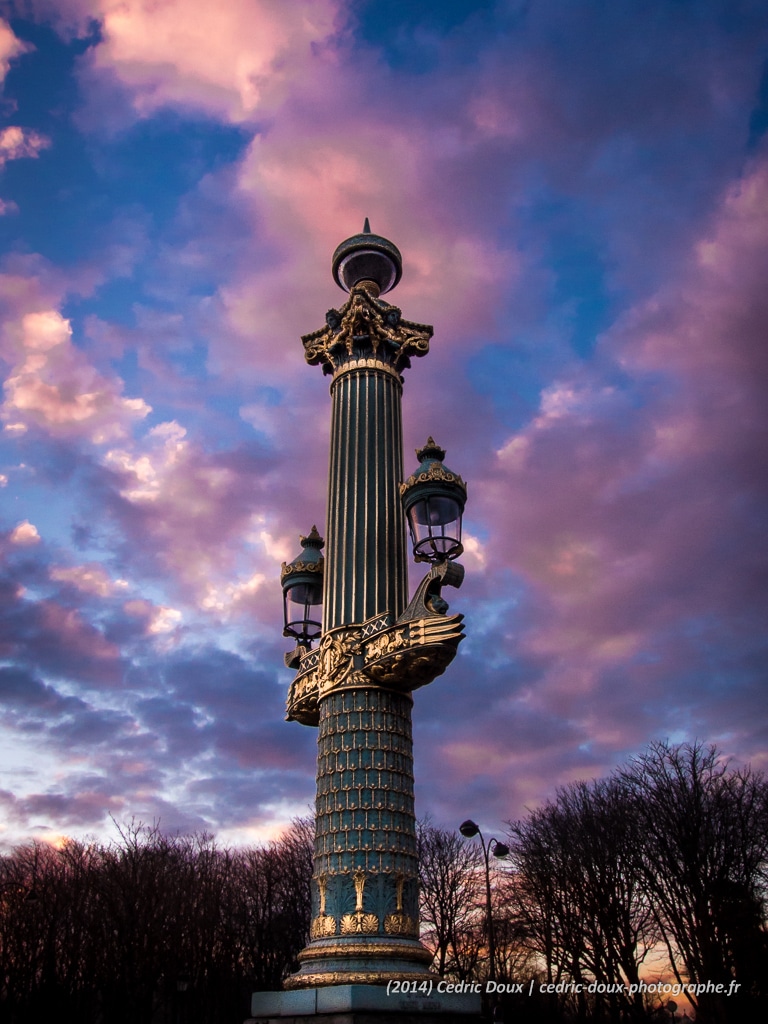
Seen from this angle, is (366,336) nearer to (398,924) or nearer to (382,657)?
(382,657)

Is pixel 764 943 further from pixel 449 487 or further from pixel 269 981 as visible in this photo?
pixel 269 981

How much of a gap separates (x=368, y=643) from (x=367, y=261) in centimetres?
1345

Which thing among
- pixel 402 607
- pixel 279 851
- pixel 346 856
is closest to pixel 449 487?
pixel 402 607

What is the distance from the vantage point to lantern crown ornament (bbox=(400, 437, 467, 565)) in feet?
67.3

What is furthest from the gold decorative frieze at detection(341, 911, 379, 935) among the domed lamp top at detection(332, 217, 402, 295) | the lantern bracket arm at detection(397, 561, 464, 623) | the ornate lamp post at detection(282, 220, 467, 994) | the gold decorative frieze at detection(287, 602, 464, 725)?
the domed lamp top at detection(332, 217, 402, 295)

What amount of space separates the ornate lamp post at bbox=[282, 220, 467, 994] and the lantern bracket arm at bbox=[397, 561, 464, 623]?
32 mm

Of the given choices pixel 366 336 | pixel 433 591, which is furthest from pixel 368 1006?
pixel 366 336

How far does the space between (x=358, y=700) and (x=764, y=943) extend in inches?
942

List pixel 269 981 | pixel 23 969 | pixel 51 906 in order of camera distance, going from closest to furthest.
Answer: pixel 23 969
pixel 51 906
pixel 269 981

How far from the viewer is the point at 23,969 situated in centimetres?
3853

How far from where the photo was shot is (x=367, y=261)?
89.4 feet

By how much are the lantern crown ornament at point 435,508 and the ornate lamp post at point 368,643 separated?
3 centimetres

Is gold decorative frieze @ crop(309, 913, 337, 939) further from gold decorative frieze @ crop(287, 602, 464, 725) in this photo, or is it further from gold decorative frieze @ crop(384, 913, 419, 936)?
gold decorative frieze @ crop(287, 602, 464, 725)

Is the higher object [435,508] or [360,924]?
[435,508]
